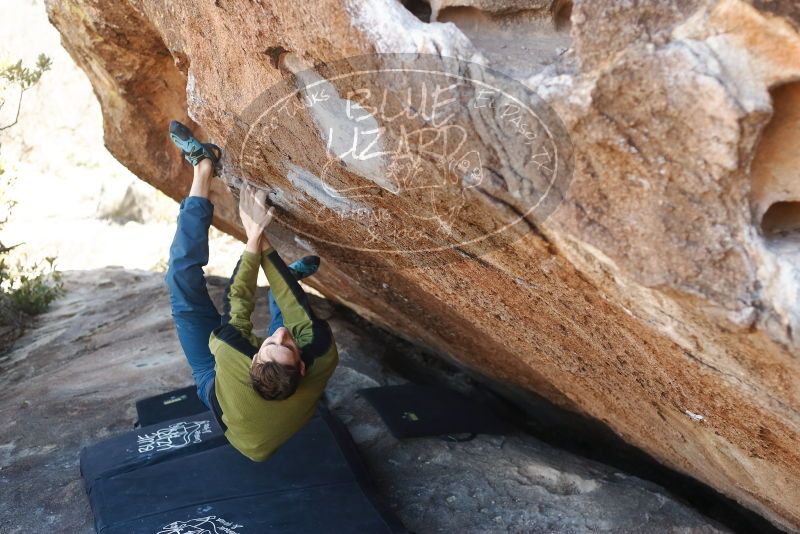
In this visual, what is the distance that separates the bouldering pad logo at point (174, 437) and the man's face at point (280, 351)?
99cm

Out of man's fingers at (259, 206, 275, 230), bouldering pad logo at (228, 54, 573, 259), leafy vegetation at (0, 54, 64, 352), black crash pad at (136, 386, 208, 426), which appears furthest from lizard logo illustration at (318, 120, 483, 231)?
leafy vegetation at (0, 54, 64, 352)

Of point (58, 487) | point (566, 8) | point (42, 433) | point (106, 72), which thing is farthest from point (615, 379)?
point (106, 72)

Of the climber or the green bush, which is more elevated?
the climber

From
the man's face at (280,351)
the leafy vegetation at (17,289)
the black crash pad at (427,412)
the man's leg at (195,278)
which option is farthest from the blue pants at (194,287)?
the leafy vegetation at (17,289)

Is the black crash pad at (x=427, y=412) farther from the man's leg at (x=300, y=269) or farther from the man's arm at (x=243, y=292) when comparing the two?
the man's arm at (x=243, y=292)

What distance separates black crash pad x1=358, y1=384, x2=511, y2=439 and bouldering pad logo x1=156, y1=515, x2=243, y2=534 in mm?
1068

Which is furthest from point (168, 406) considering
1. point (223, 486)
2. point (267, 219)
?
point (267, 219)

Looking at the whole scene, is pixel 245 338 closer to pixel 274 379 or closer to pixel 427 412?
pixel 274 379

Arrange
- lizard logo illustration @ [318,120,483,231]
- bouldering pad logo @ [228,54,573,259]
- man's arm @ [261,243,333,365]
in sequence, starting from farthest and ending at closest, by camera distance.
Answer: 1. man's arm @ [261,243,333,365]
2. lizard logo illustration @ [318,120,483,231]
3. bouldering pad logo @ [228,54,573,259]

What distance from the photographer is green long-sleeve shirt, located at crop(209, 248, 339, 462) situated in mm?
3018

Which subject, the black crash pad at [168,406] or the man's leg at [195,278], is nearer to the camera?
the man's leg at [195,278]

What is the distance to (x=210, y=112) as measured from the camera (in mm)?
3174

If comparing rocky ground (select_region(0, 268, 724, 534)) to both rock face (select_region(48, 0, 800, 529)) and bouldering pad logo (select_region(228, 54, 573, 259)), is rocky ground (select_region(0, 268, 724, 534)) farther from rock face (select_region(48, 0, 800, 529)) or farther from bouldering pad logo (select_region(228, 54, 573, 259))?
bouldering pad logo (select_region(228, 54, 573, 259))

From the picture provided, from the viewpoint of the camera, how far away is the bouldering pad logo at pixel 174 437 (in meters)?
3.64
